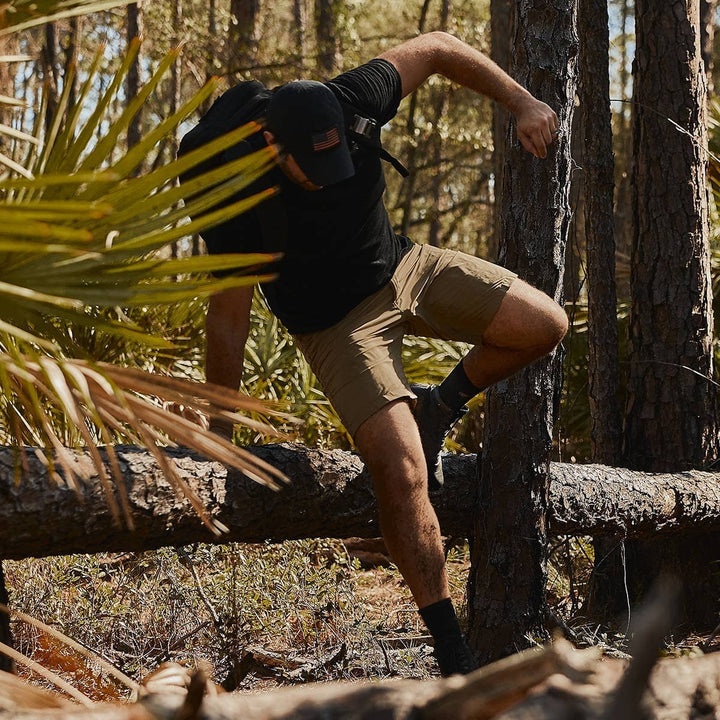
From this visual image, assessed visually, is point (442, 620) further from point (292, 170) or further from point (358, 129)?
point (358, 129)

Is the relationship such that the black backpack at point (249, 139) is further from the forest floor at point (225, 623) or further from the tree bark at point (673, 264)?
the tree bark at point (673, 264)

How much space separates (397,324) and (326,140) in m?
0.75

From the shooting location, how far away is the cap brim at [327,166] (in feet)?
9.60

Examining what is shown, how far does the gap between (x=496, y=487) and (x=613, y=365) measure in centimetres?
132

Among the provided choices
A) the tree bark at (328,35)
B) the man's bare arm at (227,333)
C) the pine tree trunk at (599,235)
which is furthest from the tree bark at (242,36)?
the man's bare arm at (227,333)

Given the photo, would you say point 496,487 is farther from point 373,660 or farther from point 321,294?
point 321,294

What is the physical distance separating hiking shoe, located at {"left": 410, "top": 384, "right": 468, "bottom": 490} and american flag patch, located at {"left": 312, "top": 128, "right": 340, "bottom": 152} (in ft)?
3.43

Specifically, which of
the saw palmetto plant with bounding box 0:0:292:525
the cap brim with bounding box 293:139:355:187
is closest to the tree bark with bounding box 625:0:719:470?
the cap brim with bounding box 293:139:355:187

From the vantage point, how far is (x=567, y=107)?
359cm

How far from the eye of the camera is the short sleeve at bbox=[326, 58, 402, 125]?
3.23m

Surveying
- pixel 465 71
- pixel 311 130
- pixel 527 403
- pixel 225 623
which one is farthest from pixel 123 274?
pixel 225 623

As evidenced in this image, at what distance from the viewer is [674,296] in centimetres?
441

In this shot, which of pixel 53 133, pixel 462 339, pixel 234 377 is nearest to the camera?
pixel 53 133

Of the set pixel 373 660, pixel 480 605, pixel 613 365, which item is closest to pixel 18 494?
pixel 373 660
